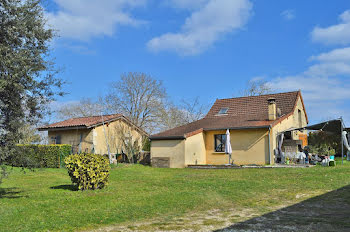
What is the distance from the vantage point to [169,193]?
1122 centimetres

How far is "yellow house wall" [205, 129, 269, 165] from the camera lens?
20.7 meters

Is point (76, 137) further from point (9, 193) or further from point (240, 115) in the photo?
point (9, 193)

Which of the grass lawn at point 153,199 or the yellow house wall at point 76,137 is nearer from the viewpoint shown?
the grass lawn at point 153,199

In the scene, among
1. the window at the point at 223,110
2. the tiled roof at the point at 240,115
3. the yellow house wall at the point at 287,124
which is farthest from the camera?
the window at the point at 223,110

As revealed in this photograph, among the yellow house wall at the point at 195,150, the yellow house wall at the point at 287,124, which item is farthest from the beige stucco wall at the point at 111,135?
the yellow house wall at the point at 287,124

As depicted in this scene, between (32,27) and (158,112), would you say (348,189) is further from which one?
(158,112)

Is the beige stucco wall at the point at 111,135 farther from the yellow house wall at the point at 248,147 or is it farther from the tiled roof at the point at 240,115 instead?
the yellow house wall at the point at 248,147

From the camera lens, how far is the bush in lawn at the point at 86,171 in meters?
11.7

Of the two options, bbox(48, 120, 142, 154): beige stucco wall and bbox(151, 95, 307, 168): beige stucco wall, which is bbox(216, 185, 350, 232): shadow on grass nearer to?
bbox(151, 95, 307, 168): beige stucco wall

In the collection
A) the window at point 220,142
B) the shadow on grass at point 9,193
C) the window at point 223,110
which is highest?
the window at point 223,110

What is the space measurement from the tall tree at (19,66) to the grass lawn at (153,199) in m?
1.97

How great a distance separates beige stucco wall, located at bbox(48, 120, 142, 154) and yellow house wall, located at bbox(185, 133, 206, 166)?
7993mm

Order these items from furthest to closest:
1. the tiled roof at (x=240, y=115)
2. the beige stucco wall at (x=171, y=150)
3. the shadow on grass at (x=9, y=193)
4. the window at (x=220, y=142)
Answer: the window at (x=220, y=142)
the tiled roof at (x=240, y=115)
the beige stucco wall at (x=171, y=150)
the shadow on grass at (x=9, y=193)

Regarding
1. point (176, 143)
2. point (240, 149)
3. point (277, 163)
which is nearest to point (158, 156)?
point (176, 143)
